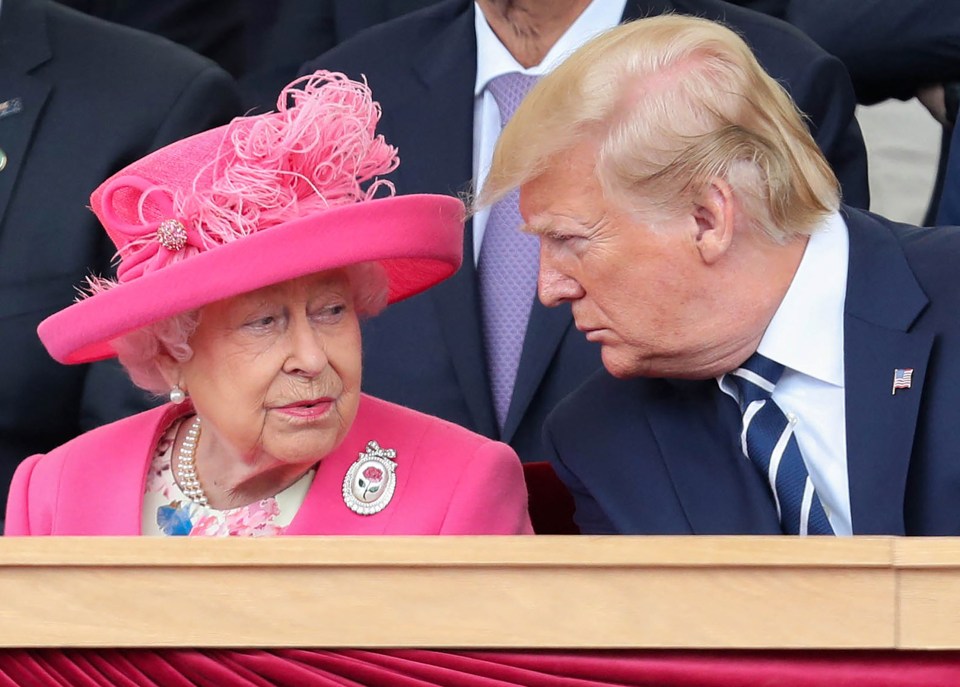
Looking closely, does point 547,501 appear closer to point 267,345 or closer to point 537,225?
point 537,225

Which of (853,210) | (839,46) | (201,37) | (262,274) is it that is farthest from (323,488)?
(201,37)

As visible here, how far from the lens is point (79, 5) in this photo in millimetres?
3518

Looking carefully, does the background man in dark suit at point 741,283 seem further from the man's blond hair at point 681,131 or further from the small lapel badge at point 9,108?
the small lapel badge at point 9,108

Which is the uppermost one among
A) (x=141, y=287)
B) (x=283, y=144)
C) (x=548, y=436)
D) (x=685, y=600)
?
(x=283, y=144)

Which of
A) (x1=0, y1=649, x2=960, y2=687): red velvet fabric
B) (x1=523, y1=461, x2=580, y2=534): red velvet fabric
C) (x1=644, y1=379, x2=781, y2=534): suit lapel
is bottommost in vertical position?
(x1=523, y1=461, x2=580, y2=534): red velvet fabric

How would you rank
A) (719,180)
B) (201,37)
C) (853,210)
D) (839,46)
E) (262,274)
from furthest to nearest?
(201,37), (839,46), (853,210), (719,180), (262,274)

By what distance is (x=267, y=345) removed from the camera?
184cm

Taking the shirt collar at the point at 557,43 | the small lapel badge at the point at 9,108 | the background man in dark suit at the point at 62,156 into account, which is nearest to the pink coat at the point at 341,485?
the background man in dark suit at the point at 62,156

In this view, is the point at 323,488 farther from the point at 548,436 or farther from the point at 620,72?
the point at 620,72

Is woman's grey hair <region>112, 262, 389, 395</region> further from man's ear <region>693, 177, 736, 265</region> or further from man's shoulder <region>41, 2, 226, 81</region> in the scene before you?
man's shoulder <region>41, 2, 226, 81</region>

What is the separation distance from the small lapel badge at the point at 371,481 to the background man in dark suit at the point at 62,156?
0.71m

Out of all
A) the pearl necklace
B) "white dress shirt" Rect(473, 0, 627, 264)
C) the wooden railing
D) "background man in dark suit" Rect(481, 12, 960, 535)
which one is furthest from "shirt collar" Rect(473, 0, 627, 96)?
the wooden railing

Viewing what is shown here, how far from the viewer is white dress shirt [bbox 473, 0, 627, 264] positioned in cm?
A: 257

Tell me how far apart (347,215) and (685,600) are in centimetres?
61
